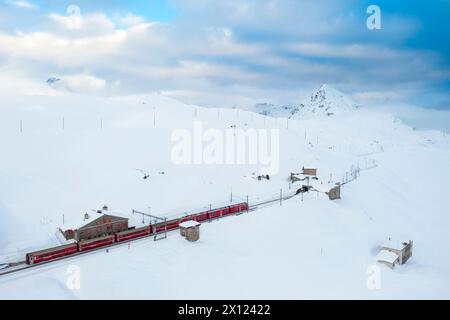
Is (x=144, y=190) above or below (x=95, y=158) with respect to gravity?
below

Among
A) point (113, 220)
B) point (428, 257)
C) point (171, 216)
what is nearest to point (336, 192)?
point (428, 257)

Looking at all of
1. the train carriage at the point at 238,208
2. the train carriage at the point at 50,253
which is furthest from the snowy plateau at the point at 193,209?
the train carriage at the point at 238,208

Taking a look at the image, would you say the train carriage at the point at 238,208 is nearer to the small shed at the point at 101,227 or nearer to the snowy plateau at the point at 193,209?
the snowy plateau at the point at 193,209

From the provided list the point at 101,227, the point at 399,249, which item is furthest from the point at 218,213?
the point at 399,249

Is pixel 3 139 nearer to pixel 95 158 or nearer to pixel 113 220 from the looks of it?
pixel 95 158

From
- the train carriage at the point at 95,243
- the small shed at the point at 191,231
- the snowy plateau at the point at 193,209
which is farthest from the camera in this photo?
the small shed at the point at 191,231
